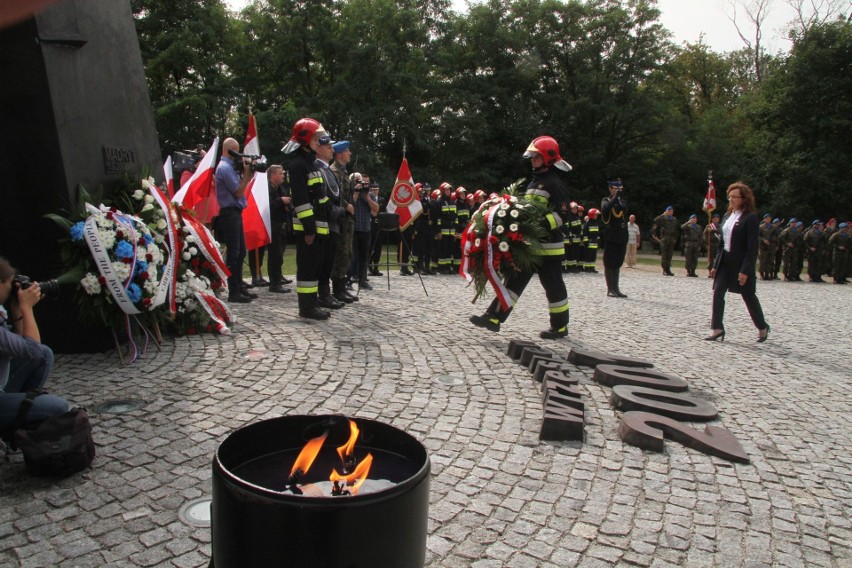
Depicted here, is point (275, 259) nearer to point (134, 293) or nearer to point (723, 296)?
point (134, 293)

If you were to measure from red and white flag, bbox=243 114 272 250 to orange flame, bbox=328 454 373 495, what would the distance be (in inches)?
323

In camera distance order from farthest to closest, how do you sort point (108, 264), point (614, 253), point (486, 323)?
1. point (614, 253)
2. point (486, 323)
3. point (108, 264)

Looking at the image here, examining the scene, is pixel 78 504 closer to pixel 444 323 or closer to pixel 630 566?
pixel 630 566

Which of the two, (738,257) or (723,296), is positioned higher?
(738,257)

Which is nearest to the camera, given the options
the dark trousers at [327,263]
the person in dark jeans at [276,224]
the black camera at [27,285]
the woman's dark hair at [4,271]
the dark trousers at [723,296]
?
the woman's dark hair at [4,271]

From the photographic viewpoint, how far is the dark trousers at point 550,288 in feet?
24.2

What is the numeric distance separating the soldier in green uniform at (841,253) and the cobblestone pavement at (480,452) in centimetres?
1490

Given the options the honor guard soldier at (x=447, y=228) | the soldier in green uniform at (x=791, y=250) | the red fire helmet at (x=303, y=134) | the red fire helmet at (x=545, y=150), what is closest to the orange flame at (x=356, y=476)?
the red fire helmet at (x=545, y=150)

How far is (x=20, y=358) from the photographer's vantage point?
3418 mm

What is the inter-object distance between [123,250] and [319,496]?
4674mm

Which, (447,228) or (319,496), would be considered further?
(447,228)

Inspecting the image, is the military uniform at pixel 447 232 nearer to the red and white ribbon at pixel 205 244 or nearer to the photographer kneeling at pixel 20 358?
the red and white ribbon at pixel 205 244

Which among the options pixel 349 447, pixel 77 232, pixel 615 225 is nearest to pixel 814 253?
pixel 615 225

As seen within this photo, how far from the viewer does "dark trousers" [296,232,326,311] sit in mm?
7684
